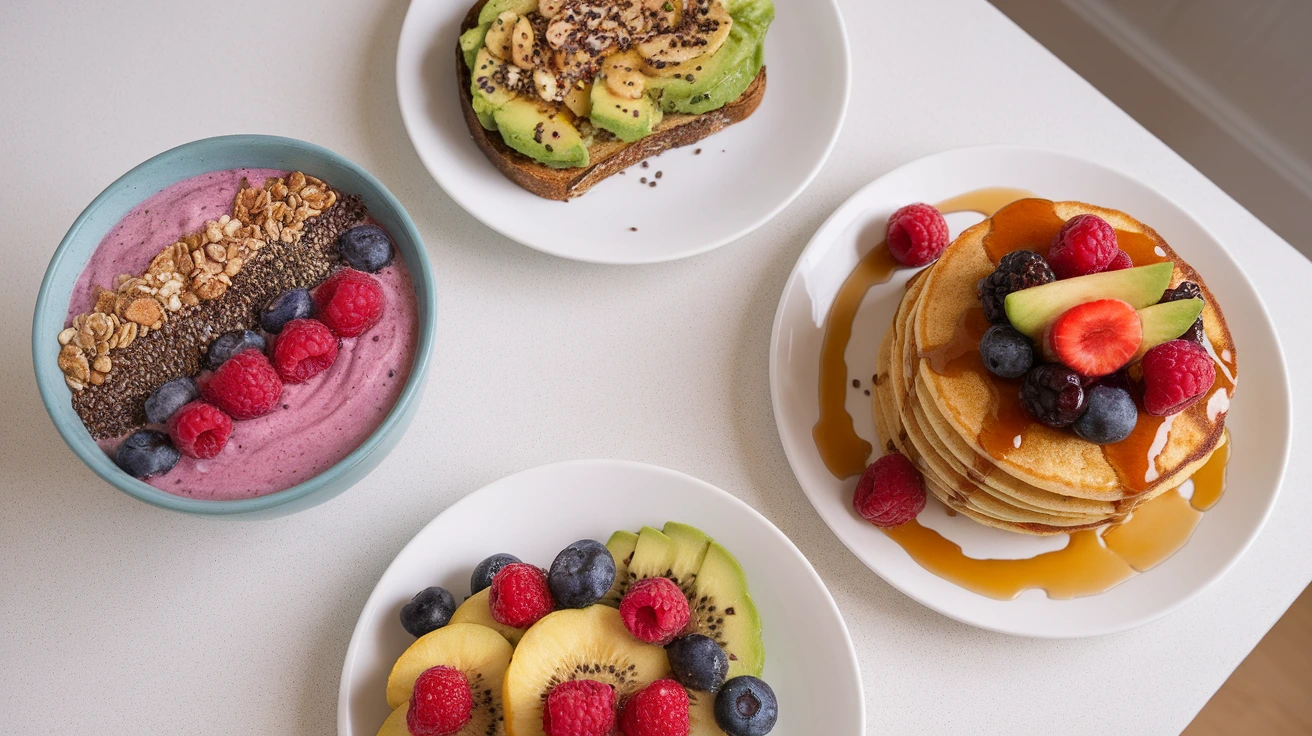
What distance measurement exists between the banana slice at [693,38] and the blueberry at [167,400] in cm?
111

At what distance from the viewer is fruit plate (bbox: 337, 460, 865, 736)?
1.61 m

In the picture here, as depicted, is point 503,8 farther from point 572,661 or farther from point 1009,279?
point 572,661

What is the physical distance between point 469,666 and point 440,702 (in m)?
0.13

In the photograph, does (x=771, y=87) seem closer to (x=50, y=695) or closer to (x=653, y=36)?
(x=653, y=36)

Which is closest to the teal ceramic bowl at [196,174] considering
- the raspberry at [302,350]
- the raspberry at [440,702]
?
the raspberry at [302,350]

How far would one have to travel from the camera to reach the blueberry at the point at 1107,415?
1456 millimetres

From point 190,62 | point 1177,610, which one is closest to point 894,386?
point 1177,610

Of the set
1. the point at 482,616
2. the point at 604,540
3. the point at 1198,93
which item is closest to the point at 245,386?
the point at 482,616

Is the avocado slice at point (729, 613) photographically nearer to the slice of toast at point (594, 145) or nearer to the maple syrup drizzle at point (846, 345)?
the maple syrup drizzle at point (846, 345)

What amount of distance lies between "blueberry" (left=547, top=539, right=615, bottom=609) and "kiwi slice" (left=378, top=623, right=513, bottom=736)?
13 cm

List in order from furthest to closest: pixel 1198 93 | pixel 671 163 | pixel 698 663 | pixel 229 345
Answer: pixel 1198 93 < pixel 671 163 < pixel 229 345 < pixel 698 663

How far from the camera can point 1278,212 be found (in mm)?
3254

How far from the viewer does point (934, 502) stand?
180 centimetres

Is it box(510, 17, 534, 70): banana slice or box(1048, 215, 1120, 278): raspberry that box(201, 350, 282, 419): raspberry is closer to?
box(510, 17, 534, 70): banana slice
